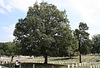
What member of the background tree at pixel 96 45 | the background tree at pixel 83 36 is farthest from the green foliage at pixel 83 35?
the background tree at pixel 96 45

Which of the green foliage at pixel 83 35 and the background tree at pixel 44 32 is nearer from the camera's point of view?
the background tree at pixel 44 32

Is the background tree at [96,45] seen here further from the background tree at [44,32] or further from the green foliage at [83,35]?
the background tree at [44,32]

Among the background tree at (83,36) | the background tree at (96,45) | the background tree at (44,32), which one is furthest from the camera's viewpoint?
the background tree at (96,45)

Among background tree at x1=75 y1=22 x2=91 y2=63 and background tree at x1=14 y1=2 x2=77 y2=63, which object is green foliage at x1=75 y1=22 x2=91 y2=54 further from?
background tree at x1=14 y1=2 x2=77 y2=63

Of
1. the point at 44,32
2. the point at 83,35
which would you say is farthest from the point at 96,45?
the point at 44,32

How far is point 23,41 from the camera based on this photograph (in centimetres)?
2820

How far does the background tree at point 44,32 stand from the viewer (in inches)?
1013

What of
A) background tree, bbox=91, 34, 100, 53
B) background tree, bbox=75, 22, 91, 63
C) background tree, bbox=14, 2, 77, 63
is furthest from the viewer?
background tree, bbox=91, 34, 100, 53

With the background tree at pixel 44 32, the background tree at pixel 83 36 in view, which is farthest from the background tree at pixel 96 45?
the background tree at pixel 44 32

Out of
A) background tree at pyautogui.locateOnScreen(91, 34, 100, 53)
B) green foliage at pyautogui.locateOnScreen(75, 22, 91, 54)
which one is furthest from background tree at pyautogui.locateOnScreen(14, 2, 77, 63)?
background tree at pyautogui.locateOnScreen(91, 34, 100, 53)

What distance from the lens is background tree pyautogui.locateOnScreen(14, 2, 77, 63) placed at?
25.7m

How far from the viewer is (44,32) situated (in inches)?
1080

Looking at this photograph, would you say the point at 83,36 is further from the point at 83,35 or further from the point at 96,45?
the point at 96,45

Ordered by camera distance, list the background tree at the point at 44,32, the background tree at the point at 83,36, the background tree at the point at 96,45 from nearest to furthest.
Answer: the background tree at the point at 44,32 → the background tree at the point at 83,36 → the background tree at the point at 96,45
